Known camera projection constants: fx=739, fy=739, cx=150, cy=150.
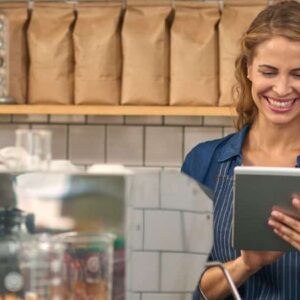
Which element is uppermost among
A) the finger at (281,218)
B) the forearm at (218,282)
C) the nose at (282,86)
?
the nose at (282,86)

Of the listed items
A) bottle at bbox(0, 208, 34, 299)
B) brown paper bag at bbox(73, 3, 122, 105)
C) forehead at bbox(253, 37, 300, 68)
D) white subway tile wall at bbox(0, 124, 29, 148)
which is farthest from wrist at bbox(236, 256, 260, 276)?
white subway tile wall at bbox(0, 124, 29, 148)

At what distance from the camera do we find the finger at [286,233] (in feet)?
4.14

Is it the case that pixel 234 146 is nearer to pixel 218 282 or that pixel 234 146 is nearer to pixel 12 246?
pixel 218 282

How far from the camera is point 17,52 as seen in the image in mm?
2293

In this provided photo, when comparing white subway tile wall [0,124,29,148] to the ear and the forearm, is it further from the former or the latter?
the forearm

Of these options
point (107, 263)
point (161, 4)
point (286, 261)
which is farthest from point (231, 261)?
point (161, 4)

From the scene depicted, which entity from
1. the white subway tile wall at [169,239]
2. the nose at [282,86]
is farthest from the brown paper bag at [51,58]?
the white subway tile wall at [169,239]

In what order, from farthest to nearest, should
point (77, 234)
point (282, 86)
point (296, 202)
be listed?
point (282, 86), point (296, 202), point (77, 234)

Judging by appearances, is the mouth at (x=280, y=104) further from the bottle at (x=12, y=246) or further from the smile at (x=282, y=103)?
the bottle at (x=12, y=246)

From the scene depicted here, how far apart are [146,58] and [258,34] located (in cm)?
67

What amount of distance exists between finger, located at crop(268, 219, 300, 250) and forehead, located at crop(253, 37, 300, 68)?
1.34 ft

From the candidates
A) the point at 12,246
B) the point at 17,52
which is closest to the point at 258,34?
A: the point at 12,246

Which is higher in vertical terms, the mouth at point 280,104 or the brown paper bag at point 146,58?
the brown paper bag at point 146,58

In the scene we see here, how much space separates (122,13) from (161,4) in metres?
0.12
